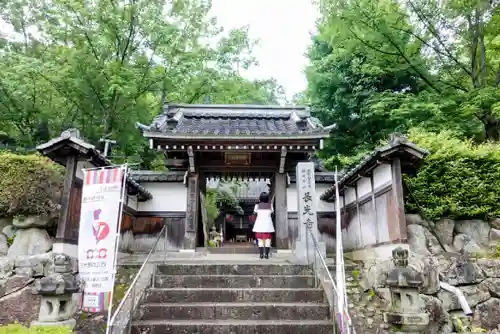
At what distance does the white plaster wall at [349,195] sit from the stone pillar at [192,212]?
188 inches

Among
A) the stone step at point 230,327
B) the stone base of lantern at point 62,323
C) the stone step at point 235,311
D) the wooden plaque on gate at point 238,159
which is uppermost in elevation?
the wooden plaque on gate at point 238,159

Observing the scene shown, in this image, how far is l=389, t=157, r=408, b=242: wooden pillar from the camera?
6.14 meters

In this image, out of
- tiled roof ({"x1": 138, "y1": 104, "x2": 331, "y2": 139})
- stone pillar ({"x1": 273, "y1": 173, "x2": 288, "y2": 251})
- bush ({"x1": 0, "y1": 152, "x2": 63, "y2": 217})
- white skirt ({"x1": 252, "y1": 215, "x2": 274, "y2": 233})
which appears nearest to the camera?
bush ({"x1": 0, "y1": 152, "x2": 63, "y2": 217})

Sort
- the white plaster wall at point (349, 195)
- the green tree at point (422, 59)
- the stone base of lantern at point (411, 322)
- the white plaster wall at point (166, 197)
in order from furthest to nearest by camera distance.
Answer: the green tree at point (422, 59)
the white plaster wall at point (166, 197)
the white plaster wall at point (349, 195)
the stone base of lantern at point (411, 322)

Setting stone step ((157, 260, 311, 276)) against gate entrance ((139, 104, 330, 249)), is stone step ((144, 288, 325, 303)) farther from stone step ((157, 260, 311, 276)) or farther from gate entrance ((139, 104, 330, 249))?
gate entrance ((139, 104, 330, 249))

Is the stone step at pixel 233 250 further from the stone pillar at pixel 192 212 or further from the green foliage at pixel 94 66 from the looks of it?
the green foliage at pixel 94 66

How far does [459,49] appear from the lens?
Answer: 12.8m

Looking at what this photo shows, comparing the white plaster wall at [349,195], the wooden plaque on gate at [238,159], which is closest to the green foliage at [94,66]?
the wooden plaque on gate at [238,159]

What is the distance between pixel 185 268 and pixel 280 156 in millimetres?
4509

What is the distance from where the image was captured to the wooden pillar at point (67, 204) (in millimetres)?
6230

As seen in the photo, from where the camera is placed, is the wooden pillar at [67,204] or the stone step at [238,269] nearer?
the wooden pillar at [67,204]

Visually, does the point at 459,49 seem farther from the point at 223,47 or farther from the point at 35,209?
the point at 35,209

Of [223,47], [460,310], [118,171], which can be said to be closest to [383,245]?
[460,310]

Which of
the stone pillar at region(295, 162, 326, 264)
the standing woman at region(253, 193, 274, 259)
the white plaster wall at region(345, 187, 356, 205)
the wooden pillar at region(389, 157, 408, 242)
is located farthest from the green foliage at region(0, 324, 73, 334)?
the white plaster wall at region(345, 187, 356, 205)
